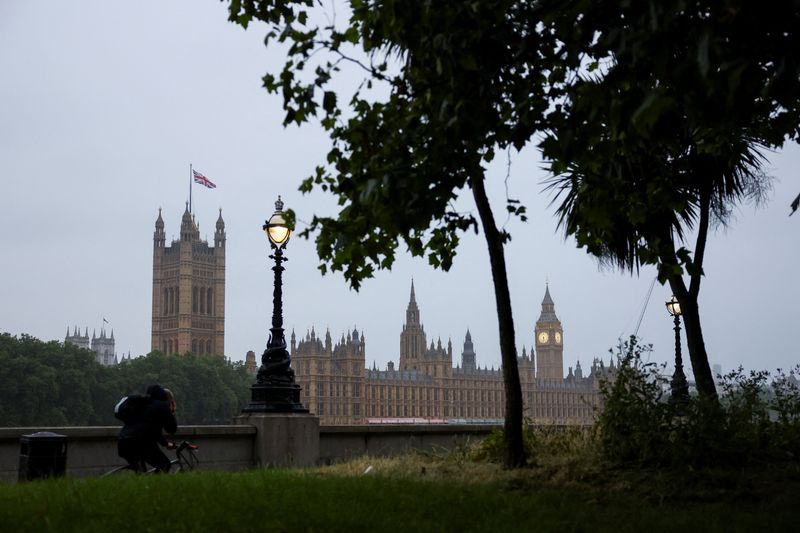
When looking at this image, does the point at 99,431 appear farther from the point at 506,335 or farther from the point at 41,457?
the point at 506,335

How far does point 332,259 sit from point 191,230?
170m

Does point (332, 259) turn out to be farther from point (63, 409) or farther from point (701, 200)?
point (63, 409)

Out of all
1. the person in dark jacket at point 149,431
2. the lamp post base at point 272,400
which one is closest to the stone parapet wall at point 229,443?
the lamp post base at point 272,400

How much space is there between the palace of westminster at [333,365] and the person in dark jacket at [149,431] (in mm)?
143881

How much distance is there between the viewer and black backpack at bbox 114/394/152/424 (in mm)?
11383

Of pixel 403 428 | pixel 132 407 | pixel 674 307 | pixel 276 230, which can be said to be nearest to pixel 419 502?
pixel 132 407

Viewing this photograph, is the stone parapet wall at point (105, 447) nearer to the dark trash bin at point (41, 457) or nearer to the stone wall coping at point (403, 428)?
the dark trash bin at point (41, 457)

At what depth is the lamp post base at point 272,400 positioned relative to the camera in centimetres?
1664

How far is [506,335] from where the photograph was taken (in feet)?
36.5

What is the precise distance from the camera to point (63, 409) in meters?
95.4

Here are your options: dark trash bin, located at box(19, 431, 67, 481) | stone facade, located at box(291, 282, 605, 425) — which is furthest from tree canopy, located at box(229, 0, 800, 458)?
stone facade, located at box(291, 282, 605, 425)

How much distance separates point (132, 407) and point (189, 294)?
166364mm

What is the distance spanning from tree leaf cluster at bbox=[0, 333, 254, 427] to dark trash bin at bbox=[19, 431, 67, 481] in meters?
73.2

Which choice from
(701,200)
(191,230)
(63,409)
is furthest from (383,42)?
(191,230)
